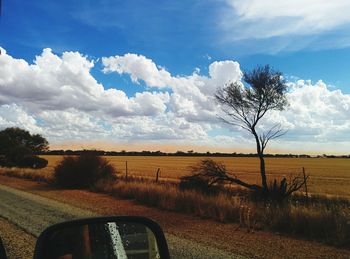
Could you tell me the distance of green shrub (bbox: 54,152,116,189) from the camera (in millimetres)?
26514

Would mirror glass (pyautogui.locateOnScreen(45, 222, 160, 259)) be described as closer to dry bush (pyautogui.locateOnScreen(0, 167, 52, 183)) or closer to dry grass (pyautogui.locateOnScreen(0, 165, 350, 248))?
dry grass (pyautogui.locateOnScreen(0, 165, 350, 248))

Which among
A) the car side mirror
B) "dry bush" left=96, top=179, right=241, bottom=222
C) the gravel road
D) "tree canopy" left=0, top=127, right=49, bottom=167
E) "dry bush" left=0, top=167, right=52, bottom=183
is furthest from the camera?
"tree canopy" left=0, top=127, right=49, bottom=167

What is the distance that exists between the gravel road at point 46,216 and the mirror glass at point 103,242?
5.32 metres

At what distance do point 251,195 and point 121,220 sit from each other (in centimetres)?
1680

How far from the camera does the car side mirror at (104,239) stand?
97.1 inches

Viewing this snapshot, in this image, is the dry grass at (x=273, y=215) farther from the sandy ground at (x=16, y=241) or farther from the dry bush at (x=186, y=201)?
the sandy ground at (x=16, y=241)

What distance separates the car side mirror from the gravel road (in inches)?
210

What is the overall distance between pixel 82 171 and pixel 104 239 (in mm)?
24850

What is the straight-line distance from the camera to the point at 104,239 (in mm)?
2820

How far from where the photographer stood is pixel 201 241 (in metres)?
9.74

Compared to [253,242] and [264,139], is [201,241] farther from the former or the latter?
[264,139]

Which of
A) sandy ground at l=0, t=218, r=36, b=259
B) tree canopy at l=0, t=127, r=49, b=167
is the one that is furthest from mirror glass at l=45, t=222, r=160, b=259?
tree canopy at l=0, t=127, r=49, b=167

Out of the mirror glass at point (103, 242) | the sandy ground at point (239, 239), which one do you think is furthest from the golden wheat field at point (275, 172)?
the mirror glass at point (103, 242)

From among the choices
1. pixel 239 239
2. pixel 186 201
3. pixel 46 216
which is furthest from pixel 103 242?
pixel 186 201
